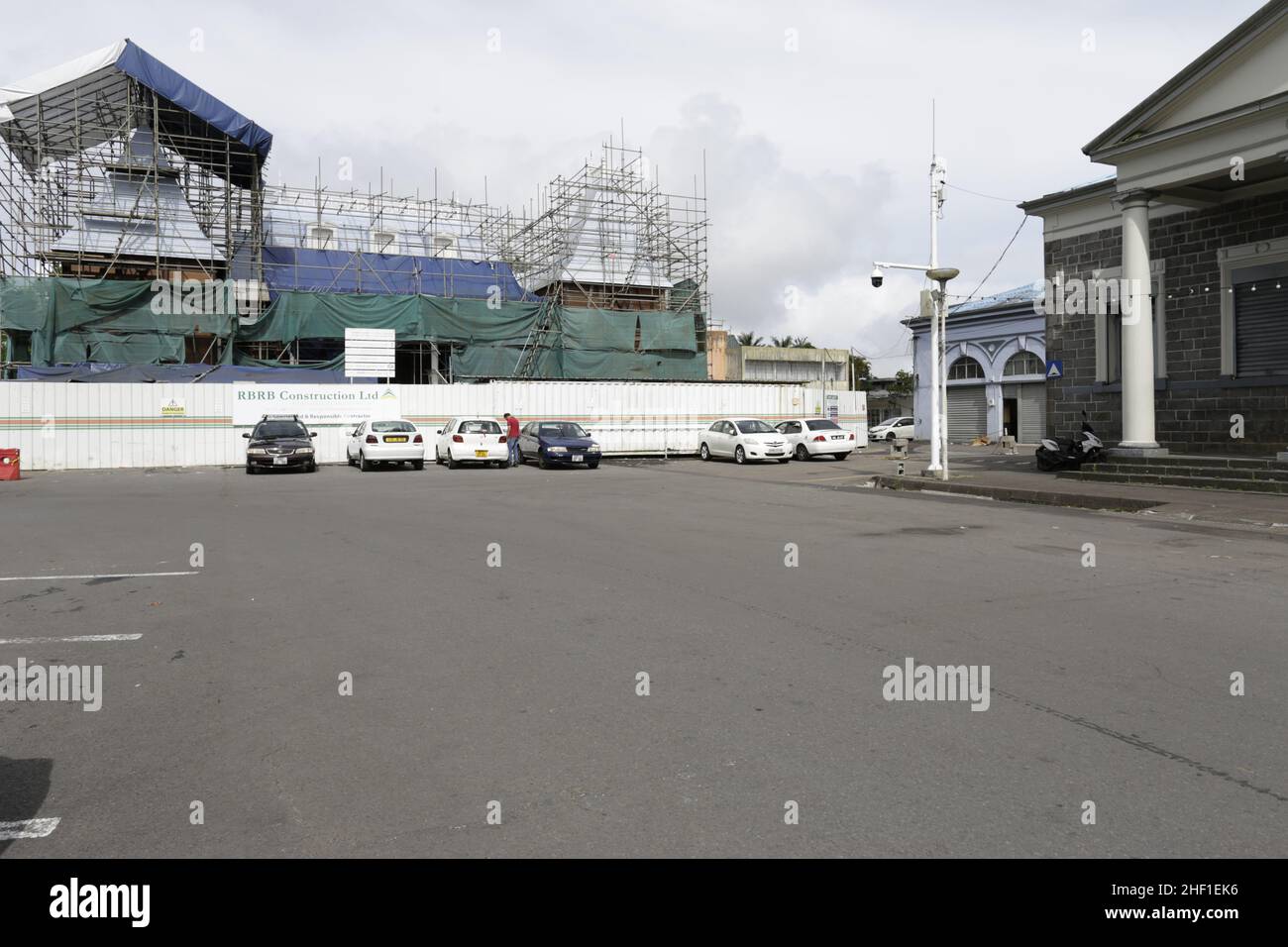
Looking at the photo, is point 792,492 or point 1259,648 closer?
point 1259,648

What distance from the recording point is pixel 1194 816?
12.3ft

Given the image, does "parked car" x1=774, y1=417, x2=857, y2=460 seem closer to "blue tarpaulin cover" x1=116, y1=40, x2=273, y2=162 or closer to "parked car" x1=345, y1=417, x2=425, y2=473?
"parked car" x1=345, y1=417, x2=425, y2=473

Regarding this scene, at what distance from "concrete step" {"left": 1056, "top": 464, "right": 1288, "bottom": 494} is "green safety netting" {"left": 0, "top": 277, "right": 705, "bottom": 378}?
2436cm

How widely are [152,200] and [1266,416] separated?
123 feet

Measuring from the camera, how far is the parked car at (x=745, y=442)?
1186 inches

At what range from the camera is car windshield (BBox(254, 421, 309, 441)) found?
87.2 feet

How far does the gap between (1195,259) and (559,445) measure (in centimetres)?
1712

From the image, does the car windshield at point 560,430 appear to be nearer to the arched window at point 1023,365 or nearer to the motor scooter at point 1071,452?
the motor scooter at point 1071,452

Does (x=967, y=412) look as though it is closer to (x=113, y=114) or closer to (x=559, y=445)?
(x=559, y=445)

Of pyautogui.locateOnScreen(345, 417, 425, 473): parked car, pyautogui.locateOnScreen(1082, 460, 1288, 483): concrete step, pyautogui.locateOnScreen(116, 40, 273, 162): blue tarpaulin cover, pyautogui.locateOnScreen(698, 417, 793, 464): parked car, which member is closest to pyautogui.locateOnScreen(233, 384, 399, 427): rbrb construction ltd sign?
pyautogui.locateOnScreen(345, 417, 425, 473): parked car

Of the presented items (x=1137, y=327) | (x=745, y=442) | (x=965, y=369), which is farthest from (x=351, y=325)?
(x=965, y=369)

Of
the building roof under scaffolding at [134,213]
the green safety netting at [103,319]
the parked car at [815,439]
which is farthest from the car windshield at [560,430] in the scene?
the building roof under scaffolding at [134,213]
